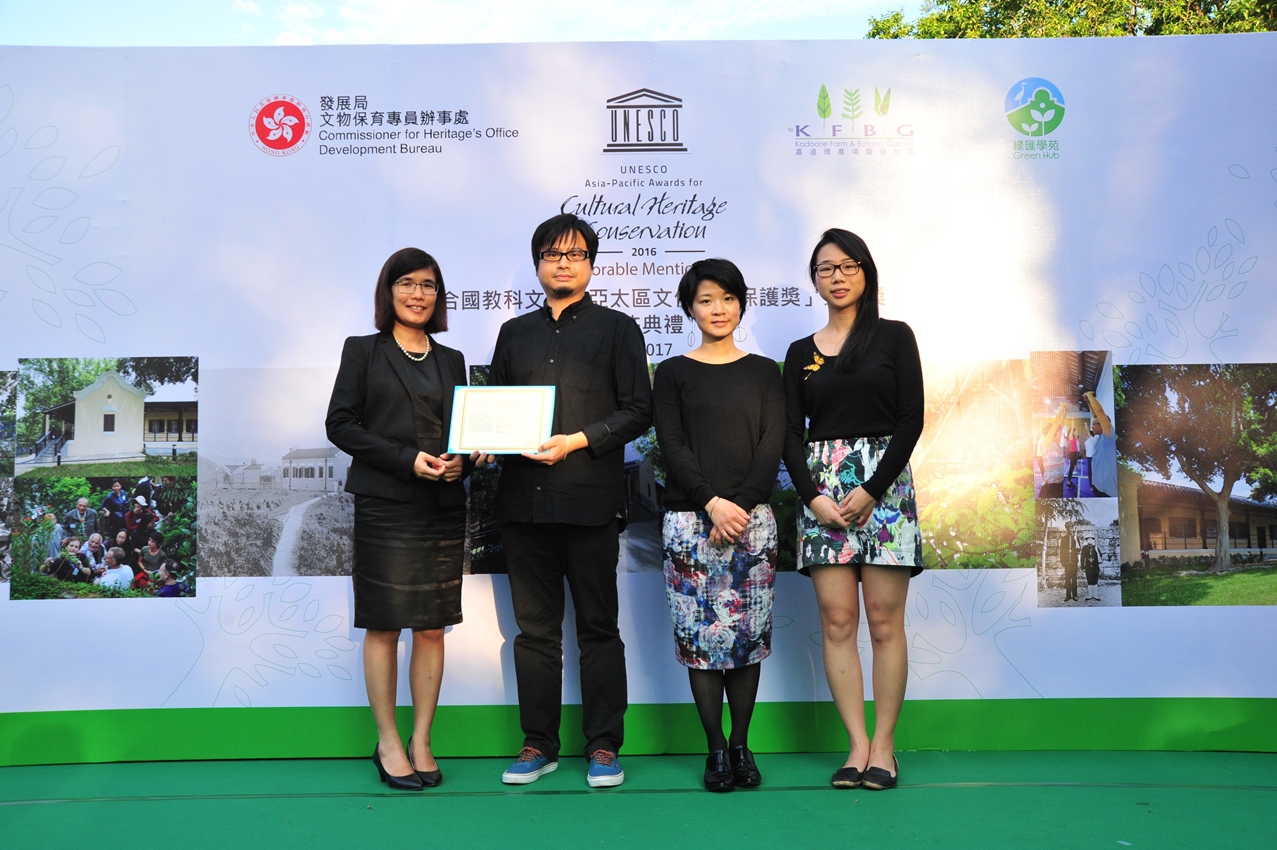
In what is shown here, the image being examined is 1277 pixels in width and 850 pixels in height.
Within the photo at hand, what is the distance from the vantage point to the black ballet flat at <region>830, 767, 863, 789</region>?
2.67m

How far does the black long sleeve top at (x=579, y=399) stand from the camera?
2.74 m

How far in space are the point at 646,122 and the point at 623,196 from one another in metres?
0.29

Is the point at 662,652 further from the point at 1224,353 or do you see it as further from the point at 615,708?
the point at 1224,353

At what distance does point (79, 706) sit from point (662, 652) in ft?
6.89

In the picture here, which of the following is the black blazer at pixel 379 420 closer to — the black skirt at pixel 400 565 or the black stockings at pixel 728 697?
the black skirt at pixel 400 565

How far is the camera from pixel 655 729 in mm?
3145

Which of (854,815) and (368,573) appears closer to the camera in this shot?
(854,815)

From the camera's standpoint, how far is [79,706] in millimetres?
3160

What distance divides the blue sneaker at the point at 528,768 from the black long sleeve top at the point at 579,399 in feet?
2.47

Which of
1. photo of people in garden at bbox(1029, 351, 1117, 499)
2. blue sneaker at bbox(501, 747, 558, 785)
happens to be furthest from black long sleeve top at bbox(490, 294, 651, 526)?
photo of people in garden at bbox(1029, 351, 1117, 499)

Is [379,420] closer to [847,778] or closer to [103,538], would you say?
[103,538]

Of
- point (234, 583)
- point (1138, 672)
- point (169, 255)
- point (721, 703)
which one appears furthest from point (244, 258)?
point (1138, 672)

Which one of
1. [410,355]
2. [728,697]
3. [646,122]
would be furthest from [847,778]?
[646,122]

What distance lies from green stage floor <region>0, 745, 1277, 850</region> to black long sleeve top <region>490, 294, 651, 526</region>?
2.81ft
